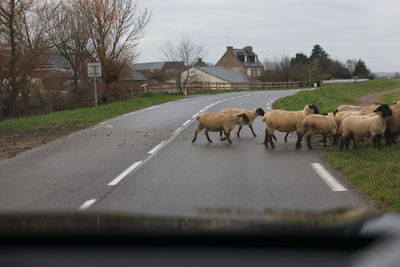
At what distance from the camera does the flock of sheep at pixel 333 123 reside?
1199 centimetres

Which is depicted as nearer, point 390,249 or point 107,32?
point 390,249

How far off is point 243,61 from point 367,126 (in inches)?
4588

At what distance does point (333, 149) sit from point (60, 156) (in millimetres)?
6709

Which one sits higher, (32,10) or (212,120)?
(32,10)

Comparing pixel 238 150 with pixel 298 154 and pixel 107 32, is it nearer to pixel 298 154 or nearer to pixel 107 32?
pixel 298 154

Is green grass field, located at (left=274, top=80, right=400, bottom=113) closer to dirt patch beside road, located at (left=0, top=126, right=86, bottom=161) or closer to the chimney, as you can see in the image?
dirt patch beside road, located at (left=0, top=126, right=86, bottom=161)

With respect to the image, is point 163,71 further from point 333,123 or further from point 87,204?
point 87,204

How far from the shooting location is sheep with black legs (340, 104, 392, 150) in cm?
1185

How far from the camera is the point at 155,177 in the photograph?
10.0 m

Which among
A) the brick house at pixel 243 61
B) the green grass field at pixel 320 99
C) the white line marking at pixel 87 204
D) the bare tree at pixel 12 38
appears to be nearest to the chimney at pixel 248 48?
the brick house at pixel 243 61

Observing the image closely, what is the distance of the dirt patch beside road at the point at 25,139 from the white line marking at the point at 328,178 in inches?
313

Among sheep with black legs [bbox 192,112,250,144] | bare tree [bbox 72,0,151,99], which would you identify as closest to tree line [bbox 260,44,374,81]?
bare tree [bbox 72,0,151,99]

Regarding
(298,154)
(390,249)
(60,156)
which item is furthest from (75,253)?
(60,156)

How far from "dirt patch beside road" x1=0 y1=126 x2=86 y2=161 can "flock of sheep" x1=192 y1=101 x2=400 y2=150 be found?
5.03m
